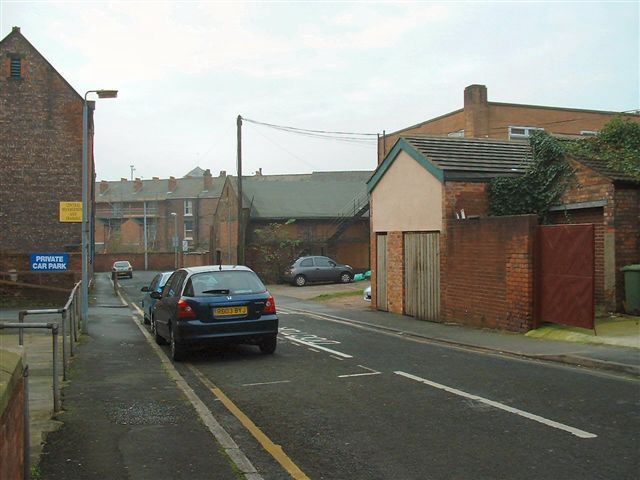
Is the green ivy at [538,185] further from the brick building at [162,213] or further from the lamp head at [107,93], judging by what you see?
the brick building at [162,213]

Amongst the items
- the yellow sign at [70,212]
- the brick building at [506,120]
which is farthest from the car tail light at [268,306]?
the brick building at [506,120]

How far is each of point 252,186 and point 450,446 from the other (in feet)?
144

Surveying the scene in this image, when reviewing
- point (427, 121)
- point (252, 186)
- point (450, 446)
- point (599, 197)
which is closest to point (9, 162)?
point (252, 186)

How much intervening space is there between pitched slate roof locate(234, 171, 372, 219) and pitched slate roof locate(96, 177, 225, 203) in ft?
118

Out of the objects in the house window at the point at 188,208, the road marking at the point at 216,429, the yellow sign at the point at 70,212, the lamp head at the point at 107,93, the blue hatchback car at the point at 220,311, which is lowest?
the road marking at the point at 216,429

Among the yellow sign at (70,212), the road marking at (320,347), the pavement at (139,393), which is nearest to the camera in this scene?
the pavement at (139,393)

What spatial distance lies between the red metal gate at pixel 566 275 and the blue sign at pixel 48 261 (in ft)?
54.0

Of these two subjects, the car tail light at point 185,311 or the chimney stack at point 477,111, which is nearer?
the car tail light at point 185,311

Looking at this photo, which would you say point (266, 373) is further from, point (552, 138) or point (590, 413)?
point (552, 138)

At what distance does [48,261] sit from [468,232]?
15.2 metres

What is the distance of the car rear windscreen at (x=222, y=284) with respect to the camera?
10.7 meters

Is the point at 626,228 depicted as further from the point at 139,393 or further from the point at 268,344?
the point at 139,393

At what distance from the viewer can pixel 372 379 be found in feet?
28.5

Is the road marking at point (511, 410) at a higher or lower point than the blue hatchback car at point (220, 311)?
lower
